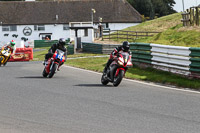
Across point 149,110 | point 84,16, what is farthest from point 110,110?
point 84,16

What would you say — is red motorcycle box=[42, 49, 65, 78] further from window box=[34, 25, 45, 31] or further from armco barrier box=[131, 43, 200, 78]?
window box=[34, 25, 45, 31]

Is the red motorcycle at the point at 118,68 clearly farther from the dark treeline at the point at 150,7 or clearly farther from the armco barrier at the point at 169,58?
the dark treeline at the point at 150,7

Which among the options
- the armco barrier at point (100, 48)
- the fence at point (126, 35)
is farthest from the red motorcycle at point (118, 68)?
the fence at point (126, 35)

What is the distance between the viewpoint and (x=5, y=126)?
25.3 feet

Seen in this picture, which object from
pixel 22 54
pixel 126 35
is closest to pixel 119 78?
pixel 22 54

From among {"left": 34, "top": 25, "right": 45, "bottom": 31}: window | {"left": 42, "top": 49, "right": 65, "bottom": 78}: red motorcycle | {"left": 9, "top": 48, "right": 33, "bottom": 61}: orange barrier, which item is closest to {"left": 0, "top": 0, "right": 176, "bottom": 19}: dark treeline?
{"left": 34, "top": 25, "right": 45, "bottom": 31}: window

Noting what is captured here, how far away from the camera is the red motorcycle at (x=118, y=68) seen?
13.5 m

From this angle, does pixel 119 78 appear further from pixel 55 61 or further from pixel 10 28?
pixel 10 28

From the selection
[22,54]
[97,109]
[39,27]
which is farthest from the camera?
[39,27]

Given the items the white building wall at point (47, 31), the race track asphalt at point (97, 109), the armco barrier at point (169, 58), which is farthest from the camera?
the white building wall at point (47, 31)

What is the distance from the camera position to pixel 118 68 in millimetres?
13617

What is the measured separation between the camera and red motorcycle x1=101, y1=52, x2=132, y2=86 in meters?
13.5

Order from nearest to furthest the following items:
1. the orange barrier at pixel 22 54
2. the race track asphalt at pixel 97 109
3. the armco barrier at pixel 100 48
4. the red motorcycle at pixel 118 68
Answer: the race track asphalt at pixel 97 109, the red motorcycle at pixel 118 68, the orange barrier at pixel 22 54, the armco barrier at pixel 100 48

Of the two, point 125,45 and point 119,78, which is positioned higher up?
point 125,45
